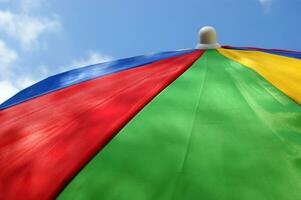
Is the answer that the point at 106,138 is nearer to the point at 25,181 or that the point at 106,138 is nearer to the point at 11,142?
the point at 25,181

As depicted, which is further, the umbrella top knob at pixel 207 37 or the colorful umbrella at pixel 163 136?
the umbrella top knob at pixel 207 37

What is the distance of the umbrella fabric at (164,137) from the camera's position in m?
1.36

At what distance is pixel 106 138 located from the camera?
1586 millimetres

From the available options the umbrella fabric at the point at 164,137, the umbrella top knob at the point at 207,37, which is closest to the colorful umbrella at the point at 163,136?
the umbrella fabric at the point at 164,137

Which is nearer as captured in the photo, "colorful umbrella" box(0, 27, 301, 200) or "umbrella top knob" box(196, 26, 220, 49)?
"colorful umbrella" box(0, 27, 301, 200)

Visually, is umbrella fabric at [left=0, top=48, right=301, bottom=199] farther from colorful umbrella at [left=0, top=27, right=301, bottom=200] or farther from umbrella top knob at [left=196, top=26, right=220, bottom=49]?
umbrella top knob at [left=196, top=26, right=220, bottom=49]

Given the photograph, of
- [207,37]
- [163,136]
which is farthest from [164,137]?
[207,37]

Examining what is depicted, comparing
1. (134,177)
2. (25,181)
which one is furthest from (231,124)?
(25,181)

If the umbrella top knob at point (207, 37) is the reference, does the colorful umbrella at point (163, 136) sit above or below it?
below

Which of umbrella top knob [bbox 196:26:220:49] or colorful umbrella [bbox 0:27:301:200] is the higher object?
umbrella top knob [bbox 196:26:220:49]

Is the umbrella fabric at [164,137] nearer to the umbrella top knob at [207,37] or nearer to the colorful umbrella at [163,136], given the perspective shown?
the colorful umbrella at [163,136]

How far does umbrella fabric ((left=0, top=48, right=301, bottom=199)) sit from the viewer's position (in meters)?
1.36

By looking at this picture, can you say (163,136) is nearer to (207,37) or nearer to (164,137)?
(164,137)

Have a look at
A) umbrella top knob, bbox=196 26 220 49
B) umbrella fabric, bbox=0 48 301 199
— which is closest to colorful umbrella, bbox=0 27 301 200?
umbrella fabric, bbox=0 48 301 199
